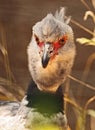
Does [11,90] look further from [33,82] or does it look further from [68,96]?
[68,96]

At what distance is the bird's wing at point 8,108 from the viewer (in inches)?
70.4

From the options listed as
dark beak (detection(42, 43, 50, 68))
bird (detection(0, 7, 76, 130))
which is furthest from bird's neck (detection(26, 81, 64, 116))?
dark beak (detection(42, 43, 50, 68))

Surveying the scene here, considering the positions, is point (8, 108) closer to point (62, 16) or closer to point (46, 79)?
point (46, 79)

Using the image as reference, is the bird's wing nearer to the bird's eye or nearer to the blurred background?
the blurred background

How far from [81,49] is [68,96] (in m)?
0.17

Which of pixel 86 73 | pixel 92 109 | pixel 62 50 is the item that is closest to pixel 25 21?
pixel 62 50

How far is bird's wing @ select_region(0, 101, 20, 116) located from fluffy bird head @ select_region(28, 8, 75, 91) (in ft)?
0.38

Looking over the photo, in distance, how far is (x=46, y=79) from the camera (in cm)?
178

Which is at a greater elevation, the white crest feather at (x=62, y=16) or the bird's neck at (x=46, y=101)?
the white crest feather at (x=62, y=16)

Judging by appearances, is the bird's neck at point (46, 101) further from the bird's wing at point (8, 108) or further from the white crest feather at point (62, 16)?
the white crest feather at point (62, 16)

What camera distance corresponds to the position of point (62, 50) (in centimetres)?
174

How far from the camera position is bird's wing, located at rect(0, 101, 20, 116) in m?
1.79

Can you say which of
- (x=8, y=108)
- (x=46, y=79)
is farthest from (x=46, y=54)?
(x=8, y=108)

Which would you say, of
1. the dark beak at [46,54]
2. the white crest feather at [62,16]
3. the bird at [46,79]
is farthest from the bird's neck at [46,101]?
the white crest feather at [62,16]
